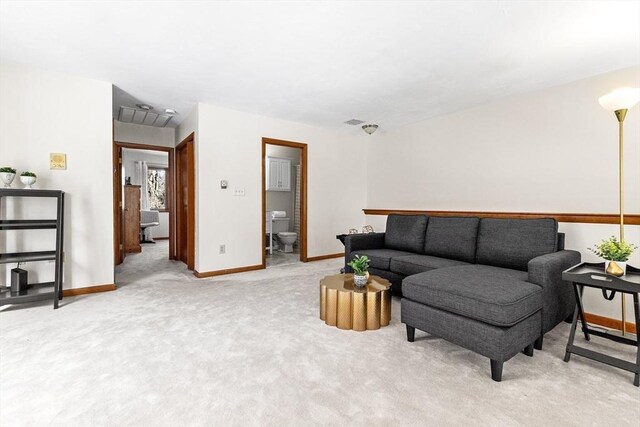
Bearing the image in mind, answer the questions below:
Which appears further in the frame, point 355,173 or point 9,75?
point 355,173

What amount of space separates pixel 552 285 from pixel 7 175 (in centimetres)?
464

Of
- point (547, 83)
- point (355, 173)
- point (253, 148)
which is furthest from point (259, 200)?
point (547, 83)

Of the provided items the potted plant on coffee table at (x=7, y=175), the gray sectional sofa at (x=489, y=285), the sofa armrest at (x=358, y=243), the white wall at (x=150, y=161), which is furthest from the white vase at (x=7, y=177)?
the white wall at (x=150, y=161)

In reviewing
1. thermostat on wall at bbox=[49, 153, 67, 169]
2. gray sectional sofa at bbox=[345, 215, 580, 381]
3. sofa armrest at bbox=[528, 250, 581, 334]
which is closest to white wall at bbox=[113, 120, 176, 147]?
thermostat on wall at bbox=[49, 153, 67, 169]

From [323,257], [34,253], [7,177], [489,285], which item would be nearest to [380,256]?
[489,285]

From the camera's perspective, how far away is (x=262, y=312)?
2.77 meters

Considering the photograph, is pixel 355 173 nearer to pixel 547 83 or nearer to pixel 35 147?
pixel 547 83

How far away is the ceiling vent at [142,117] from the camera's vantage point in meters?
4.20

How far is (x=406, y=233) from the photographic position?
3711 mm

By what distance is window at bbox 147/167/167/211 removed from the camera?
28.2 ft

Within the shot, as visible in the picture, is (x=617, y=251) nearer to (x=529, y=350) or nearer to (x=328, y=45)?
(x=529, y=350)

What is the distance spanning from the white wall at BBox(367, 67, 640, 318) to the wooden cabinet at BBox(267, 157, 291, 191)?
277 cm

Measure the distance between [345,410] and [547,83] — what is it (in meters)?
3.49

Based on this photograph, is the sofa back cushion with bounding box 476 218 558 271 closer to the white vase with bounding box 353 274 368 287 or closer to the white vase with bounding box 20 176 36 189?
the white vase with bounding box 353 274 368 287
